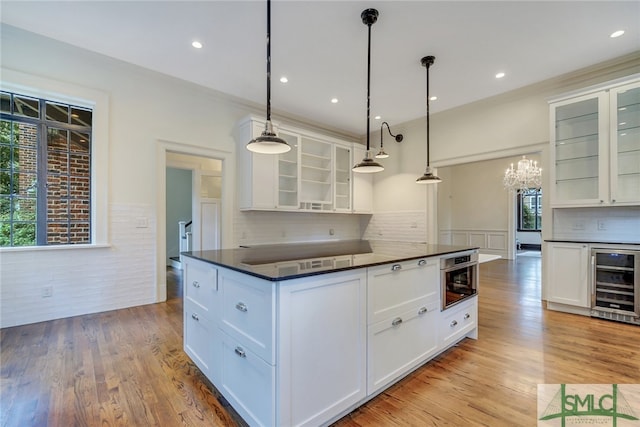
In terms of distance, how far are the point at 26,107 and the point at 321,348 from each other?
4.07 metres

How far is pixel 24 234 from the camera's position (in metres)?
3.03

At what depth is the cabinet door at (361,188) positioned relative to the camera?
5.59 metres

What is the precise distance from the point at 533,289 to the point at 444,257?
3.27 metres

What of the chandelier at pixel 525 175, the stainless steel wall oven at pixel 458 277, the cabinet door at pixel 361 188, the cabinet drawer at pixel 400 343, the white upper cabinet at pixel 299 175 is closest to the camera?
the cabinet drawer at pixel 400 343

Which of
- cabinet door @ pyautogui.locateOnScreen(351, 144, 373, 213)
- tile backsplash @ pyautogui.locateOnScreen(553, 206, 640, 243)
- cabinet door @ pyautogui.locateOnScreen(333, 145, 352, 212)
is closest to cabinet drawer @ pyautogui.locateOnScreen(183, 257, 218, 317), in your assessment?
cabinet door @ pyautogui.locateOnScreen(333, 145, 352, 212)

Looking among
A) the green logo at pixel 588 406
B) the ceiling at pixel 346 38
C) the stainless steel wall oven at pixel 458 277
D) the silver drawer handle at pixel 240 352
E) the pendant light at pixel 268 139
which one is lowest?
the green logo at pixel 588 406

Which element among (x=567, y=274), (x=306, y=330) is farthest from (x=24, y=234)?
(x=567, y=274)

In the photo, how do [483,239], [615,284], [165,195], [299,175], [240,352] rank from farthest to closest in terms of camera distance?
[483,239] < [299,175] < [165,195] < [615,284] < [240,352]

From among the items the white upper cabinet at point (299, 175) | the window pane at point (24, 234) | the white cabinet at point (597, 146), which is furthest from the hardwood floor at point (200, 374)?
the white upper cabinet at point (299, 175)

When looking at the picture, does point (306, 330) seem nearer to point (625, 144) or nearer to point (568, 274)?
point (568, 274)

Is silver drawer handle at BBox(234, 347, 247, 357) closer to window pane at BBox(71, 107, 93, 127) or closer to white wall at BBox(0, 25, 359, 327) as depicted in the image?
white wall at BBox(0, 25, 359, 327)

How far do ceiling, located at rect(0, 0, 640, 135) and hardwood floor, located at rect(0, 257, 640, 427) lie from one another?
9.82 feet

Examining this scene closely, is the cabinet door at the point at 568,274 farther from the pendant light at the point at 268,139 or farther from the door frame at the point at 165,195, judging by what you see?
the door frame at the point at 165,195

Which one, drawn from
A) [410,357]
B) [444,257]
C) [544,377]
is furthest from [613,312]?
[410,357]
